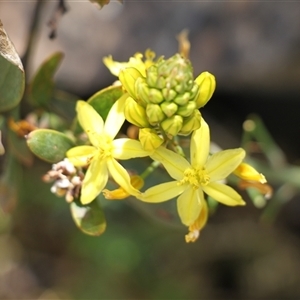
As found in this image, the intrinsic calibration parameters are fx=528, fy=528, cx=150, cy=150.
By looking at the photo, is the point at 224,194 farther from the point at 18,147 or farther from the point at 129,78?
the point at 18,147

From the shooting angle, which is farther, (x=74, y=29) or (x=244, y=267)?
(x=244, y=267)

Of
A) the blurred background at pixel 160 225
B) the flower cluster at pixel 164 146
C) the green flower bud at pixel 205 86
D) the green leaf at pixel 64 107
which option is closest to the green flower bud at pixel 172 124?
the flower cluster at pixel 164 146

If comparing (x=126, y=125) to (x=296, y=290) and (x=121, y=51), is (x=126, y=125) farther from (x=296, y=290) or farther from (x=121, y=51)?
(x=296, y=290)

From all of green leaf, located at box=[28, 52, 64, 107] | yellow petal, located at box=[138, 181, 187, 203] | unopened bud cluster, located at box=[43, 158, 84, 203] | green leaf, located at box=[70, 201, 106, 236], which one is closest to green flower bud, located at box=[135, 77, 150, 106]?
yellow petal, located at box=[138, 181, 187, 203]

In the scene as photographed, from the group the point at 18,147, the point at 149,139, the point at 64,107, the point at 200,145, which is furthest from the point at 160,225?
the point at 149,139

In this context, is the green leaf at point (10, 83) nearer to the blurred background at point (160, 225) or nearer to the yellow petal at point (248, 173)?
the yellow petal at point (248, 173)

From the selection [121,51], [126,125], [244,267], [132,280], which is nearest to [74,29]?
[121,51]

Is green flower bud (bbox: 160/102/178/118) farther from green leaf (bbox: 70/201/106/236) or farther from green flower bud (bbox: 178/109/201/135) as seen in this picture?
green leaf (bbox: 70/201/106/236)
